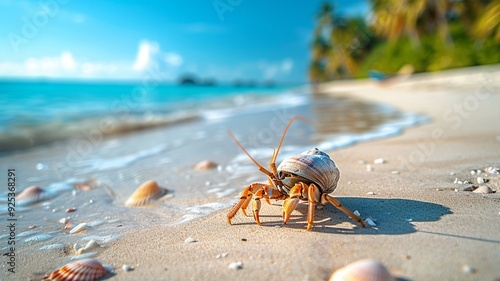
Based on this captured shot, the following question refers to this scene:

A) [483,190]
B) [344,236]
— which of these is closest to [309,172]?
[344,236]

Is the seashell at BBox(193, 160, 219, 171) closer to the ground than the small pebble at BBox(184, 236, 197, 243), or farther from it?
farther from it

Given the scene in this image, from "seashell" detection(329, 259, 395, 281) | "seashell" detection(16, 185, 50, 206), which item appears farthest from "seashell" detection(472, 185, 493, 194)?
"seashell" detection(16, 185, 50, 206)

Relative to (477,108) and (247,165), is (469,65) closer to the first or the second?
(477,108)

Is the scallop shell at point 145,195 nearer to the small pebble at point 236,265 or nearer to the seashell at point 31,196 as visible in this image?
the seashell at point 31,196

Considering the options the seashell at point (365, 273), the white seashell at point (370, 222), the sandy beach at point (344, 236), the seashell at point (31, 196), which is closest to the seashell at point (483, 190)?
the sandy beach at point (344, 236)

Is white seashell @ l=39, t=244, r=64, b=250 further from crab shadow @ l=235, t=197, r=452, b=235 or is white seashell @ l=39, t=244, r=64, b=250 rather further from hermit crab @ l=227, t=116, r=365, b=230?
crab shadow @ l=235, t=197, r=452, b=235

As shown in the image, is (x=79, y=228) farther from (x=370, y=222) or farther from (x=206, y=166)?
(x=370, y=222)

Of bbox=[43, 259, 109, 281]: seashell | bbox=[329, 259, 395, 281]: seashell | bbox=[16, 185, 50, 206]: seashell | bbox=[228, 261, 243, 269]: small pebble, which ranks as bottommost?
bbox=[43, 259, 109, 281]: seashell
